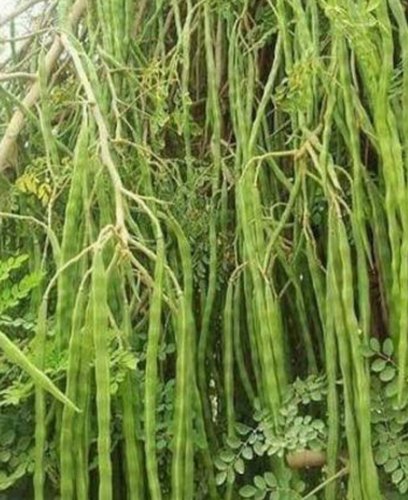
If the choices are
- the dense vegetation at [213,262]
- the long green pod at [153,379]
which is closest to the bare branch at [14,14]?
the dense vegetation at [213,262]

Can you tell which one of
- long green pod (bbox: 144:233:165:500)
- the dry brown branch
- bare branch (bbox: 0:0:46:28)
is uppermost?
bare branch (bbox: 0:0:46:28)

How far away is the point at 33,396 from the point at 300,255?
1.43 ft

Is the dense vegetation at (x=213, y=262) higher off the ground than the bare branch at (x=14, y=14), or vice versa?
A: the bare branch at (x=14, y=14)

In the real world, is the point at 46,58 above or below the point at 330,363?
above

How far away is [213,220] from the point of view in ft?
5.21

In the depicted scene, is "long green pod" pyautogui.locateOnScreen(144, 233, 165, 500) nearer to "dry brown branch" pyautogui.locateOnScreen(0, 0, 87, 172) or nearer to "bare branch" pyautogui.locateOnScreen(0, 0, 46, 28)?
"dry brown branch" pyautogui.locateOnScreen(0, 0, 87, 172)

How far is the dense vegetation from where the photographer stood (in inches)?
50.8

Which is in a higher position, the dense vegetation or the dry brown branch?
the dry brown branch

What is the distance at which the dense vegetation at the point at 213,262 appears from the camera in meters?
1.29

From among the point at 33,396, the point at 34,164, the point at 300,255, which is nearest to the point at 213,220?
the point at 300,255

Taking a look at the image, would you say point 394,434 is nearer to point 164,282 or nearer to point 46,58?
point 164,282

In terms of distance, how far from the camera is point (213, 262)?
1.54m

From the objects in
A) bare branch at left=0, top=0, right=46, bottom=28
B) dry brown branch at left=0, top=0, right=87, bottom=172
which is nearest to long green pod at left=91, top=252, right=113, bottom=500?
dry brown branch at left=0, top=0, right=87, bottom=172

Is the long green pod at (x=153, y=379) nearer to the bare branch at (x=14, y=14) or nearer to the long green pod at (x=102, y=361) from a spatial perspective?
the long green pod at (x=102, y=361)
